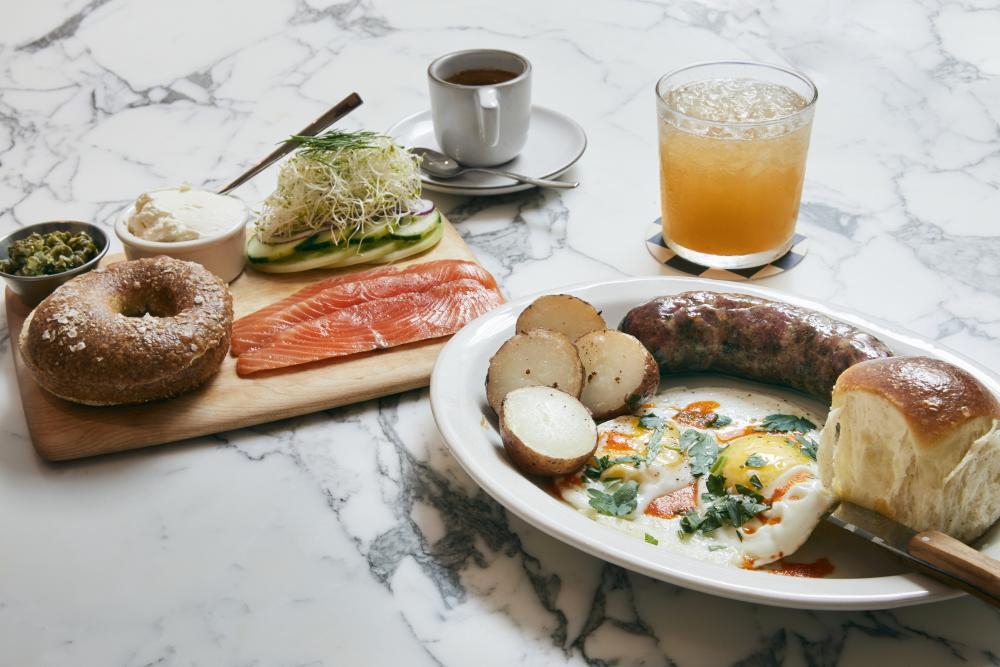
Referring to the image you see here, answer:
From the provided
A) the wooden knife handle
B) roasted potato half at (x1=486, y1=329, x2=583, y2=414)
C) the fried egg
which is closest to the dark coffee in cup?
roasted potato half at (x1=486, y1=329, x2=583, y2=414)

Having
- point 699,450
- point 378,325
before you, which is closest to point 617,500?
point 699,450

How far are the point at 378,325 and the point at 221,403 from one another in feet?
1.59

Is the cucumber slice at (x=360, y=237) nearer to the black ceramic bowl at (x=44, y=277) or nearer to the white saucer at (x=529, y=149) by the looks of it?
the white saucer at (x=529, y=149)

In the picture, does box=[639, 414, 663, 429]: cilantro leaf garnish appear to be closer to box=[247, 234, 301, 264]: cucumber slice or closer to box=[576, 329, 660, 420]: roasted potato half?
box=[576, 329, 660, 420]: roasted potato half

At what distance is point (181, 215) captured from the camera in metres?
2.88

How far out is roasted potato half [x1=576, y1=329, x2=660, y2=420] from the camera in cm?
220

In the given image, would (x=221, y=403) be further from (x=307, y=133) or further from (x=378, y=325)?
(x=307, y=133)

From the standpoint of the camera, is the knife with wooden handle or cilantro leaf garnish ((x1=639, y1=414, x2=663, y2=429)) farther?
cilantro leaf garnish ((x1=639, y1=414, x2=663, y2=429))

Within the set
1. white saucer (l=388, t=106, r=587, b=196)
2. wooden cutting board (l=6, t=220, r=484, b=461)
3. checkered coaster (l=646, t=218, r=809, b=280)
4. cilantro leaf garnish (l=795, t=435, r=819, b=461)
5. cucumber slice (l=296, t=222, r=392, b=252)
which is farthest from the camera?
white saucer (l=388, t=106, r=587, b=196)

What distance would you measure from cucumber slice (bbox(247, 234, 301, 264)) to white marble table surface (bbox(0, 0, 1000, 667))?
21.4 inches

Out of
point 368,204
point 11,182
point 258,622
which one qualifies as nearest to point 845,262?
point 368,204

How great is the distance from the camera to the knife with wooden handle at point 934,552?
1.58 metres

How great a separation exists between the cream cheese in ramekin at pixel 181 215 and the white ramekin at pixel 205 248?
0.02 m

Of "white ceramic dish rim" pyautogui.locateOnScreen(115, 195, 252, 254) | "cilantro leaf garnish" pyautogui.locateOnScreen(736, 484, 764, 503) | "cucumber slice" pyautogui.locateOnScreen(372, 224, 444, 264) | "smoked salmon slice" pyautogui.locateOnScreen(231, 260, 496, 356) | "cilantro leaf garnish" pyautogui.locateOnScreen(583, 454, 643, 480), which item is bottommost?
"cucumber slice" pyautogui.locateOnScreen(372, 224, 444, 264)
